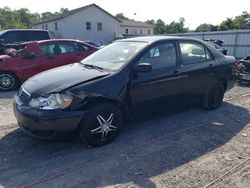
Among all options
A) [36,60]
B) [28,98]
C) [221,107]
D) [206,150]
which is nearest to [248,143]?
[206,150]

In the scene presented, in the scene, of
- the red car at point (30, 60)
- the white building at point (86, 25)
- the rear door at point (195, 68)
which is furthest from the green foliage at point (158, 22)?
the rear door at point (195, 68)

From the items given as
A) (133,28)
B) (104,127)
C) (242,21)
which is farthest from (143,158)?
(133,28)

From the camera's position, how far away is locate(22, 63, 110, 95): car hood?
3.88 m

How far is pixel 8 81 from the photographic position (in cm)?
800

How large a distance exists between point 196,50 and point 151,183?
10.8 feet

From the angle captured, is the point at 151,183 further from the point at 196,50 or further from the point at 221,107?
the point at 221,107

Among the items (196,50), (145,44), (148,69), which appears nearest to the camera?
(148,69)

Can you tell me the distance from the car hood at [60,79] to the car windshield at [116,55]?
275mm

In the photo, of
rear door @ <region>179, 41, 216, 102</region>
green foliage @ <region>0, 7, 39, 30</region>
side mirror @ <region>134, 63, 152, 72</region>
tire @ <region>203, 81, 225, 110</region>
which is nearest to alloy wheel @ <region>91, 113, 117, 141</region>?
side mirror @ <region>134, 63, 152, 72</region>

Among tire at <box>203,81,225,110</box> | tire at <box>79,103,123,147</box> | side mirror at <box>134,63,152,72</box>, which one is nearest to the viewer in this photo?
tire at <box>79,103,123,147</box>

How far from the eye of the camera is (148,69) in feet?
13.9

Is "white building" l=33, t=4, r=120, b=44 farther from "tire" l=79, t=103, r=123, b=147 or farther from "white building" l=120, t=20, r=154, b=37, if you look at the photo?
"tire" l=79, t=103, r=123, b=147

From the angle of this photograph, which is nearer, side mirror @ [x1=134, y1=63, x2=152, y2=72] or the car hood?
the car hood

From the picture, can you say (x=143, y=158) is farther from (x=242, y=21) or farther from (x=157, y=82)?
(x=242, y=21)
